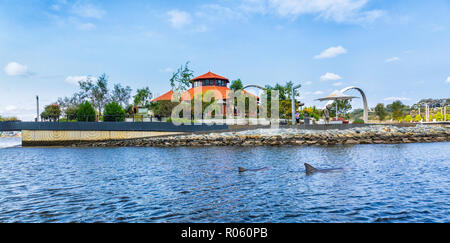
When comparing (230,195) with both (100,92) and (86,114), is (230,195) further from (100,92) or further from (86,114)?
(100,92)

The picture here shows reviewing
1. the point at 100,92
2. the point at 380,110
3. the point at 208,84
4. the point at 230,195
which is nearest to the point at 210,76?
the point at 208,84

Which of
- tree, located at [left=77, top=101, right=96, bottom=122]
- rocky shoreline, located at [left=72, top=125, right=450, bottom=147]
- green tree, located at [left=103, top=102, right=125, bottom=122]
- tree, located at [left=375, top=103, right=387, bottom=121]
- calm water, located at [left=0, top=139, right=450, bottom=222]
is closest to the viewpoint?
calm water, located at [left=0, top=139, right=450, bottom=222]

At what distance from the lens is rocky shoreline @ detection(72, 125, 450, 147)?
110ft

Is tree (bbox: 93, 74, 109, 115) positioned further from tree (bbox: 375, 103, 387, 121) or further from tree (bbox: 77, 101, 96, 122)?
tree (bbox: 375, 103, 387, 121)

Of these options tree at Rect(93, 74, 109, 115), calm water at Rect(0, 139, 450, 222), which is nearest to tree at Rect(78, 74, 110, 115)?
tree at Rect(93, 74, 109, 115)

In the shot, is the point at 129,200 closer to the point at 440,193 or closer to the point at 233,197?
the point at 233,197

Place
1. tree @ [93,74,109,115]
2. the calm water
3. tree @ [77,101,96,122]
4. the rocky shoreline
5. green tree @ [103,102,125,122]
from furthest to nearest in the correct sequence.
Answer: tree @ [93,74,109,115] → green tree @ [103,102,125,122] → tree @ [77,101,96,122] → the rocky shoreline → the calm water

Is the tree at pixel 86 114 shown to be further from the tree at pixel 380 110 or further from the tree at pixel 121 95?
the tree at pixel 380 110

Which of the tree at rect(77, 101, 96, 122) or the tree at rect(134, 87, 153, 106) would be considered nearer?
the tree at rect(77, 101, 96, 122)

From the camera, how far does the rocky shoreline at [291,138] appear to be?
3359cm

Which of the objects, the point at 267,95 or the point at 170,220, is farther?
the point at 267,95
